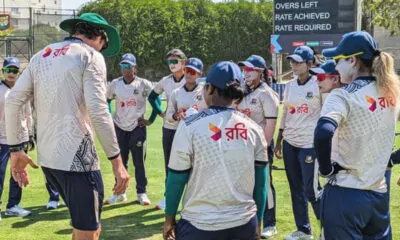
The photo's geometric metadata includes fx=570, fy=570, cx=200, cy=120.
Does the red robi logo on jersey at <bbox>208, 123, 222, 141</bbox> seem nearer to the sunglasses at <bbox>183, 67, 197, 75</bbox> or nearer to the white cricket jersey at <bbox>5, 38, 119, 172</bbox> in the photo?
the white cricket jersey at <bbox>5, 38, 119, 172</bbox>

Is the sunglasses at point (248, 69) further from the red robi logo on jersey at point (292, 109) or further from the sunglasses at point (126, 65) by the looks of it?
the sunglasses at point (126, 65)

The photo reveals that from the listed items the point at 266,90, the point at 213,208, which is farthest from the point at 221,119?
the point at 266,90

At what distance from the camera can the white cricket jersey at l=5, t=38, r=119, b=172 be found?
13.4 ft

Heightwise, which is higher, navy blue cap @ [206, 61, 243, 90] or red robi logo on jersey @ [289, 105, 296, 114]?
navy blue cap @ [206, 61, 243, 90]

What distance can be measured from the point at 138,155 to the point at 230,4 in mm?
35972

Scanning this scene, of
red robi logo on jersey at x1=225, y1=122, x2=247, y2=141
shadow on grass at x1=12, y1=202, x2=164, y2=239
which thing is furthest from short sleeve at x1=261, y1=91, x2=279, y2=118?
red robi logo on jersey at x1=225, y1=122, x2=247, y2=141

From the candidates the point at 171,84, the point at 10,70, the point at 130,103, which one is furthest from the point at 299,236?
the point at 10,70

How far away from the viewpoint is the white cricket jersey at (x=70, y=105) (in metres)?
4.07

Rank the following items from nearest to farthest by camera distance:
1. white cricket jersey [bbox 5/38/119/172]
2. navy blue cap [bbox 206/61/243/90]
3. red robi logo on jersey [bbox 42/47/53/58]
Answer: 1. navy blue cap [bbox 206/61/243/90]
2. white cricket jersey [bbox 5/38/119/172]
3. red robi logo on jersey [bbox 42/47/53/58]

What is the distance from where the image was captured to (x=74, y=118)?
412 cm

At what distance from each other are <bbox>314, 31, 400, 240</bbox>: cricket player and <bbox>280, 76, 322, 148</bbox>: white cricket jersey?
8.47 ft

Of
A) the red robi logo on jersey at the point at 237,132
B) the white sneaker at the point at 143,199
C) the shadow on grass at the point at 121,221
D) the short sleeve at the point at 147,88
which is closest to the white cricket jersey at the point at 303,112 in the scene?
the shadow on grass at the point at 121,221

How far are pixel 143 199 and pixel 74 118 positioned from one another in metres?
4.30

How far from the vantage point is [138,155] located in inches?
334
